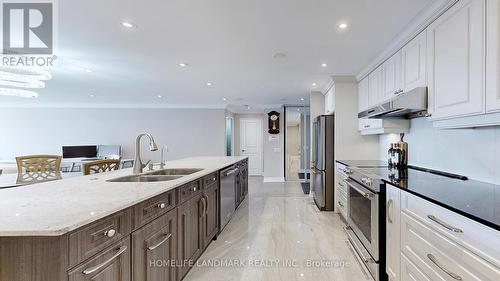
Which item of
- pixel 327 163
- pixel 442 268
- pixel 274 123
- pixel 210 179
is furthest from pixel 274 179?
pixel 442 268

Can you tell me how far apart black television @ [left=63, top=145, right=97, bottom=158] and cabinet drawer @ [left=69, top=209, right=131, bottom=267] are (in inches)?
296

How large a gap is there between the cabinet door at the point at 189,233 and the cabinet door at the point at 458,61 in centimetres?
218

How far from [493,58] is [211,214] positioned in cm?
264

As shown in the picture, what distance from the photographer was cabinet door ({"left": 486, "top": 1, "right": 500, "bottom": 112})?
54.2 inches

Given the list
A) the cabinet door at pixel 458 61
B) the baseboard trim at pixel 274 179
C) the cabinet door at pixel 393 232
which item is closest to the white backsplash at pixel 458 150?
the cabinet door at pixel 458 61

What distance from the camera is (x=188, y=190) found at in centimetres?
211

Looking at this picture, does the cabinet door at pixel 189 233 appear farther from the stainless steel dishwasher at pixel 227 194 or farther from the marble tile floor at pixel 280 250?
the stainless steel dishwasher at pixel 227 194

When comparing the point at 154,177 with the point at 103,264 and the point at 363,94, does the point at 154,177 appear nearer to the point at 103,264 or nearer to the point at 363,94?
the point at 103,264

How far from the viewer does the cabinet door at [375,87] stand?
10.4 feet

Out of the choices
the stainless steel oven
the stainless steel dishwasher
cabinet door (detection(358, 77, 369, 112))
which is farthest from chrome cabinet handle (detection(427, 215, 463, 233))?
cabinet door (detection(358, 77, 369, 112))

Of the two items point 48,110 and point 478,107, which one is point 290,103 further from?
point 48,110

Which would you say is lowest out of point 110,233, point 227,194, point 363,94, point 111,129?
point 227,194

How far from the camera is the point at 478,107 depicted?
152cm

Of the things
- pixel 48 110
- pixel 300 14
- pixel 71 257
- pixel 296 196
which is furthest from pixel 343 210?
pixel 48 110
